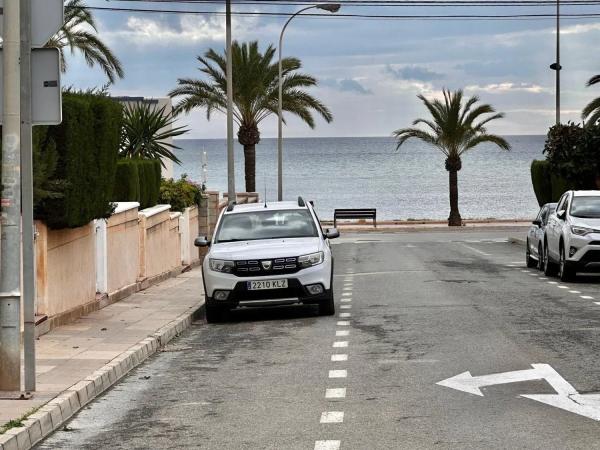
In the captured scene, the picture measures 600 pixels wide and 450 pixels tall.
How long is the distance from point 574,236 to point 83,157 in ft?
34.6

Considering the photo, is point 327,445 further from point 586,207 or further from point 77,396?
point 586,207

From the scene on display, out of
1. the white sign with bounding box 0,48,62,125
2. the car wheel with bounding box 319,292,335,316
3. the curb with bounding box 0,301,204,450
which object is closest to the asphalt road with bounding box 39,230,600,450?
the curb with bounding box 0,301,204,450

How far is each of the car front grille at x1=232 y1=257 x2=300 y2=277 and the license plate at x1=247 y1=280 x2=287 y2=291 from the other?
12cm

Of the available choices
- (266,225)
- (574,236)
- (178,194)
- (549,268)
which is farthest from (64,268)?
(178,194)

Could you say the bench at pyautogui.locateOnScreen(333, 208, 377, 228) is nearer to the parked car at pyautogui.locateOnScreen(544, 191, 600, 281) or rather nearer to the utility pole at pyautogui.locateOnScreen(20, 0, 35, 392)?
the parked car at pyautogui.locateOnScreen(544, 191, 600, 281)

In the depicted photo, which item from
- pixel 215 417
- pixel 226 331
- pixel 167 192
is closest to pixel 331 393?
pixel 215 417

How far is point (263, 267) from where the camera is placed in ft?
58.2

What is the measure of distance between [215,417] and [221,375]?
8.34 feet

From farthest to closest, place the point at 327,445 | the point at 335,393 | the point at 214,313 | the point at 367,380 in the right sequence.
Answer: the point at 214,313, the point at 367,380, the point at 335,393, the point at 327,445

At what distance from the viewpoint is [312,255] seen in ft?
59.0

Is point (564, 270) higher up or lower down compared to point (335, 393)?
lower down

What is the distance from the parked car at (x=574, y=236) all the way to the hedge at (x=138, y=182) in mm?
8677

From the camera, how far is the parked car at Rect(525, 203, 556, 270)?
89.7ft

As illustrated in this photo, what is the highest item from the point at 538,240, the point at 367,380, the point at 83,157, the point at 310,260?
the point at 83,157
